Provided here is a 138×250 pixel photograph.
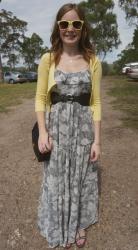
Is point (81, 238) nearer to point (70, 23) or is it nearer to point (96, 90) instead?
point (96, 90)

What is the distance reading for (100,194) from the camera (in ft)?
17.9

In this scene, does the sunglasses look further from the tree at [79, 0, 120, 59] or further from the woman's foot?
the tree at [79, 0, 120, 59]

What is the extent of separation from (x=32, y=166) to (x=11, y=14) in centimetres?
3389

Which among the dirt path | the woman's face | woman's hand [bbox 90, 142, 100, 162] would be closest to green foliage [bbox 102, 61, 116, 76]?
the dirt path

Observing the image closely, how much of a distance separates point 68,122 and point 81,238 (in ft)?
4.43

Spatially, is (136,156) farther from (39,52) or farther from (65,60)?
(39,52)

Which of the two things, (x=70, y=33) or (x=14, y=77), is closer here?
(x=70, y=33)

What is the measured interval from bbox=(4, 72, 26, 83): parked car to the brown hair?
36344 mm

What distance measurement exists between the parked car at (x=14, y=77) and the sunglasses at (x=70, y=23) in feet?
120

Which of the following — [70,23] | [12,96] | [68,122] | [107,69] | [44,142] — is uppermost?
[70,23]

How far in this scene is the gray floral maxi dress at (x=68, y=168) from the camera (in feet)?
12.0

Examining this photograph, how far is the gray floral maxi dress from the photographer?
144 inches

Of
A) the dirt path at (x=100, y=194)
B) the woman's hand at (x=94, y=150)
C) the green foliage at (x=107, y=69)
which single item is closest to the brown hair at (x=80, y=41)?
the woman's hand at (x=94, y=150)

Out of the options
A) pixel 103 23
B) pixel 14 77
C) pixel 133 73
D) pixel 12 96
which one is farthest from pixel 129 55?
pixel 12 96
